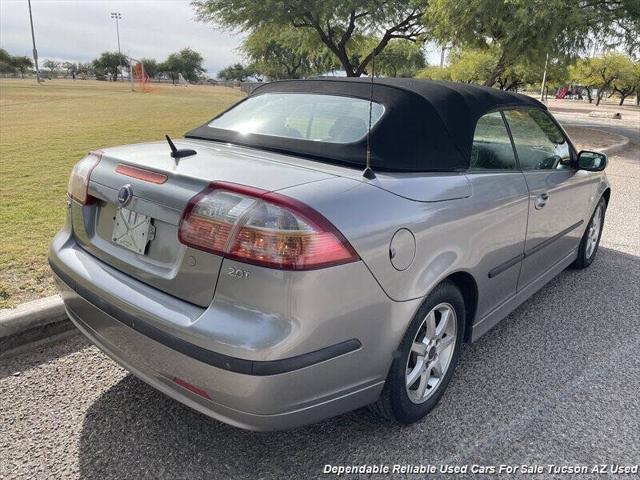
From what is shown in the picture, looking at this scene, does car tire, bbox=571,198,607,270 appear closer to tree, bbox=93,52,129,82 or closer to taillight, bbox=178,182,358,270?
taillight, bbox=178,182,358,270

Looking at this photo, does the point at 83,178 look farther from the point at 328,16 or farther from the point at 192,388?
the point at 328,16

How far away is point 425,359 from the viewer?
98.3 inches

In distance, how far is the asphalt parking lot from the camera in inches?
88.0

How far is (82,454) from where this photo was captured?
225cm

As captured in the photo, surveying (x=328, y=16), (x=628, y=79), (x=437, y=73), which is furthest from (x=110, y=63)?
(x=328, y=16)

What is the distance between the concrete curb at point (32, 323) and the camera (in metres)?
2.97

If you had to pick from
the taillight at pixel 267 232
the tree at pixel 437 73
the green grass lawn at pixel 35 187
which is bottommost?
the green grass lawn at pixel 35 187

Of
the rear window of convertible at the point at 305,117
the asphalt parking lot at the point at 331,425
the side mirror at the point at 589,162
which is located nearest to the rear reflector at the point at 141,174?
the rear window of convertible at the point at 305,117

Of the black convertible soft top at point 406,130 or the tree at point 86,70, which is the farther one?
the tree at point 86,70

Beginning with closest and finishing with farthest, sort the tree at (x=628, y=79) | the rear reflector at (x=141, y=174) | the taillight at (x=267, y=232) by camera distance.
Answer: the taillight at (x=267, y=232) → the rear reflector at (x=141, y=174) → the tree at (x=628, y=79)

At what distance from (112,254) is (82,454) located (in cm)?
87

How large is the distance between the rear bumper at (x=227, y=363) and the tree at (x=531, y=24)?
16.0m

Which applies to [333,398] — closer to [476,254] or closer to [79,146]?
[476,254]

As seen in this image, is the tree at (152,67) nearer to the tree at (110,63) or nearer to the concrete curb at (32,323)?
the tree at (110,63)
